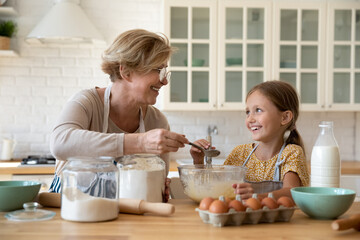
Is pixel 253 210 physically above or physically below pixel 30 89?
below

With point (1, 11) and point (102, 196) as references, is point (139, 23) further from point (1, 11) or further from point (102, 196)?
point (102, 196)

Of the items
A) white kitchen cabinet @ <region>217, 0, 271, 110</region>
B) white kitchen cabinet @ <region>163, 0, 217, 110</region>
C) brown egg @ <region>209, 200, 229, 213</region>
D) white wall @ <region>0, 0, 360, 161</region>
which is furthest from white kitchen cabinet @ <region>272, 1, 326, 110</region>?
brown egg @ <region>209, 200, 229, 213</region>

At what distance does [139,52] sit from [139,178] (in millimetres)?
835

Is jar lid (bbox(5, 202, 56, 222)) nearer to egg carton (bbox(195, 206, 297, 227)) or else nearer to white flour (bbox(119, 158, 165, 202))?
white flour (bbox(119, 158, 165, 202))

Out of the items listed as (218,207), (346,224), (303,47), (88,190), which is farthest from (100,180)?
(303,47)

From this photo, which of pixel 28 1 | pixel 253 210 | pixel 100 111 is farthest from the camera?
pixel 28 1

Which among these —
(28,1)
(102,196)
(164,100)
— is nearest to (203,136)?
(164,100)

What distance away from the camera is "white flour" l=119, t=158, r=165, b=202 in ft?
5.16

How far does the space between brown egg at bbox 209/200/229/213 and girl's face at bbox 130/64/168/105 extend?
3.42 ft

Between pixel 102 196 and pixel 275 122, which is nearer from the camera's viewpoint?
pixel 102 196

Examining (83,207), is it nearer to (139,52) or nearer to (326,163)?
(326,163)

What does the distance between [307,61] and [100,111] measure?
8.16ft

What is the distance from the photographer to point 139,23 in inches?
171

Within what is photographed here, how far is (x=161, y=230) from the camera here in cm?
131
